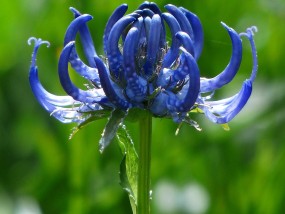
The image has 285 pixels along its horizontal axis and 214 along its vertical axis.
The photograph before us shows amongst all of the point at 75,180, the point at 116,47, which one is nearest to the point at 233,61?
the point at 116,47

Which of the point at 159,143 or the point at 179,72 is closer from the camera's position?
the point at 179,72

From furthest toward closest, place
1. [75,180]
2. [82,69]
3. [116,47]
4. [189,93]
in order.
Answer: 1. [75,180]
2. [82,69]
3. [116,47]
4. [189,93]

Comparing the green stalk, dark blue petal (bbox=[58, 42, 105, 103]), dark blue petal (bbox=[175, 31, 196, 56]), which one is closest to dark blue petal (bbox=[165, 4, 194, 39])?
dark blue petal (bbox=[175, 31, 196, 56])

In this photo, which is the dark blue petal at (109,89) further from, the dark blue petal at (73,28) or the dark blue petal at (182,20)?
the dark blue petal at (182,20)

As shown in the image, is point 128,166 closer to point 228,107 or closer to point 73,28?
point 228,107

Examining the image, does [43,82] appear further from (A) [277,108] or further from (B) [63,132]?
(A) [277,108]

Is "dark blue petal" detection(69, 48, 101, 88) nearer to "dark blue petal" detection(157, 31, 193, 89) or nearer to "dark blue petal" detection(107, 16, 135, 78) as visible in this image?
"dark blue petal" detection(107, 16, 135, 78)
